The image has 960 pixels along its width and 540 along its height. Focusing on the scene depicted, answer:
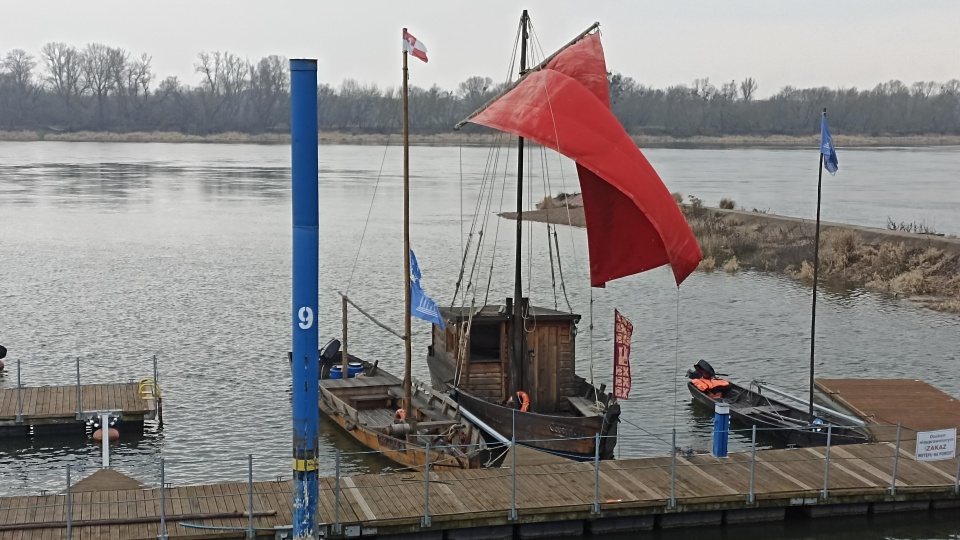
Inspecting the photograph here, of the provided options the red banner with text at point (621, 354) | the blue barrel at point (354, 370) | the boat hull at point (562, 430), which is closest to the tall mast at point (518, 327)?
the boat hull at point (562, 430)

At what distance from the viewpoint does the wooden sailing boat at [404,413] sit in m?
24.3

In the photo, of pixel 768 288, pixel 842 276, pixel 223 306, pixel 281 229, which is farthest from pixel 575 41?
pixel 281 229

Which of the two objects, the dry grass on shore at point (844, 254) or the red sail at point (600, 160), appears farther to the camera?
the dry grass on shore at point (844, 254)

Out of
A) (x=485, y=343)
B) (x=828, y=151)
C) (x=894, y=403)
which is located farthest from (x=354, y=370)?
(x=894, y=403)

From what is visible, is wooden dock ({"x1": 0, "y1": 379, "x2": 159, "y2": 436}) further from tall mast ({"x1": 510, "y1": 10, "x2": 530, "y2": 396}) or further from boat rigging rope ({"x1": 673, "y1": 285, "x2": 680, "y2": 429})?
boat rigging rope ({"x1": 673, "y1": 285, "x2": 680, "y2": 429})

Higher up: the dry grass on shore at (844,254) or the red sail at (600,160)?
the red sail at (600,160)

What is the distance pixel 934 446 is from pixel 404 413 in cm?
1167

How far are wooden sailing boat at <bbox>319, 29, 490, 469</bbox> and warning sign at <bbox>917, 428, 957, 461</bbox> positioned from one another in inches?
358

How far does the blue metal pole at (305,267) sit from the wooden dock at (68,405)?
11315 millimetres

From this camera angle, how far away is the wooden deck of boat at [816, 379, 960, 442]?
27.8 meters

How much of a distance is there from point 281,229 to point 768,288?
114 ft

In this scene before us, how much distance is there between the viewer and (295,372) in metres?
17.7

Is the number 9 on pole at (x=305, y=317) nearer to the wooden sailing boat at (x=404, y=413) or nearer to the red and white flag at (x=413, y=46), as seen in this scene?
the wooden sailing boat at (x=404, y=413)

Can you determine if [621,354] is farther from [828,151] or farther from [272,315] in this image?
[272,315]
